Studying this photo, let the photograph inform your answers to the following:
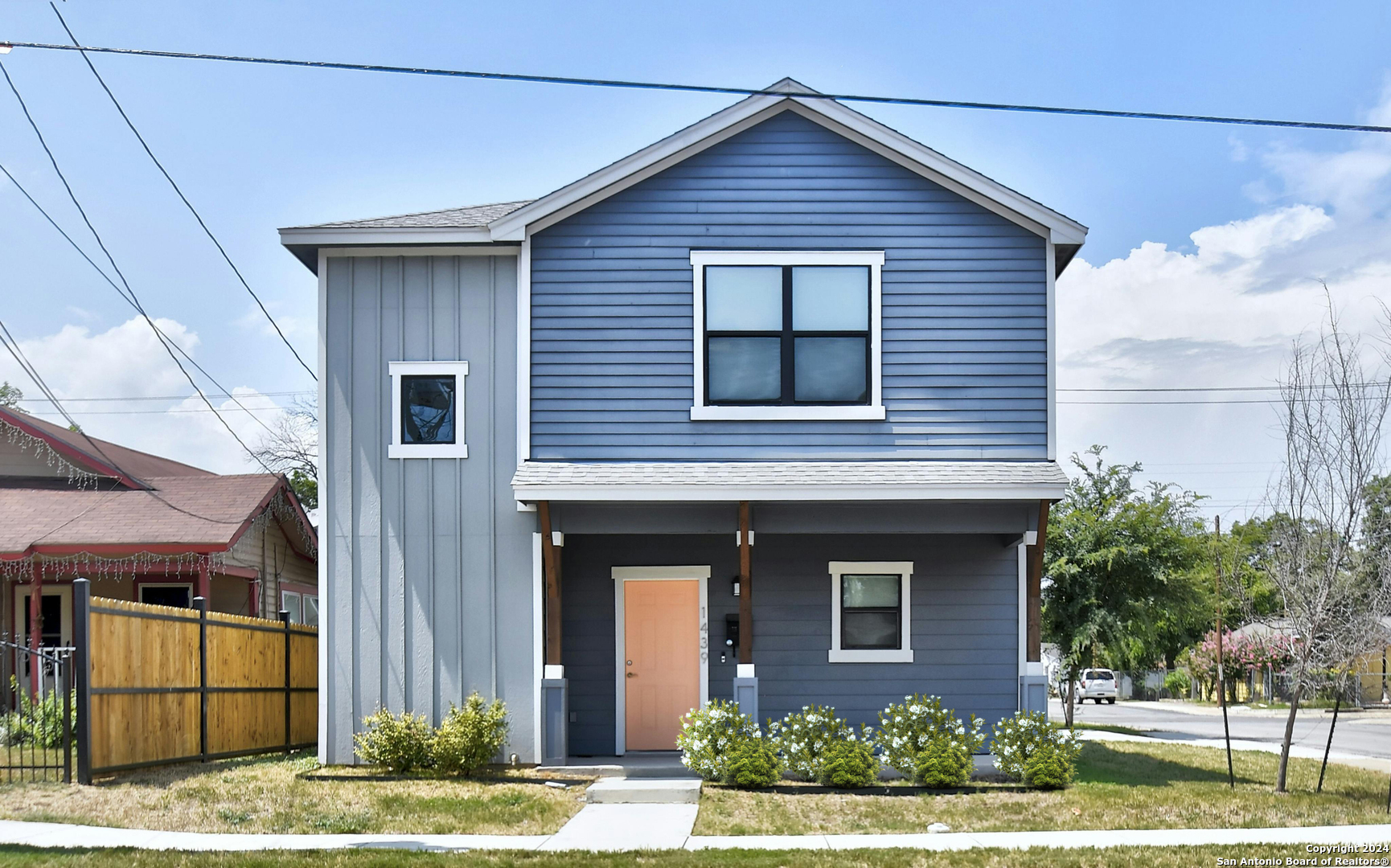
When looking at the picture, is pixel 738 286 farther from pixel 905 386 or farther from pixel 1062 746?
pixel 1062 746

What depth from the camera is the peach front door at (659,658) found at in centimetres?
1518

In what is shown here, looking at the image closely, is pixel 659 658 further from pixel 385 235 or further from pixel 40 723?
pixel 40 723

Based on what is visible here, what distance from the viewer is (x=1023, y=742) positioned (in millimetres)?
12953

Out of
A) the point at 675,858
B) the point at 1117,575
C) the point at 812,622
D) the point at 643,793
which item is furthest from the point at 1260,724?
the point at 675,858

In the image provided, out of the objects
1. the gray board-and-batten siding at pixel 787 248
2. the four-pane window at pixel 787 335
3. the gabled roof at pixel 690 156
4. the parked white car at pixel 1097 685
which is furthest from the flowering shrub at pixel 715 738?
the parked white car at pixel 1097 685

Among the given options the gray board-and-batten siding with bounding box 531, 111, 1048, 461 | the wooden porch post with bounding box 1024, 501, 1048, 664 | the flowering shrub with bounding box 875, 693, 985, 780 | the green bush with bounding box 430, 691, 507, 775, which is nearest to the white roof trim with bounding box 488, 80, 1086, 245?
the gray board-and-batten siding with bounding box 531, 111, 1048, 461

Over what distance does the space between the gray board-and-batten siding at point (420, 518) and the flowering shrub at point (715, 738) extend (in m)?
2.20

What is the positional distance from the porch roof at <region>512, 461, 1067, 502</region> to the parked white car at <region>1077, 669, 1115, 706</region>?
37052mm

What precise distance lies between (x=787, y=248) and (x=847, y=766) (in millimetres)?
5721

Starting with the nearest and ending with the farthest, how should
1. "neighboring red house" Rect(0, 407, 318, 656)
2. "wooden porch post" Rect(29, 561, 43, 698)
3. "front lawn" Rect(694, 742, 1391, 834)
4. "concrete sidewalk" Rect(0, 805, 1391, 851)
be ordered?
"concrete sidewalk" Rect(0, 805, 1391, 851), "front lawn" Rect(694, 742, 1391, 834), "wooden porch post" Rect(29, 561, 43, 698), "neighboring red house" Rect(0, 407, 318, 656)

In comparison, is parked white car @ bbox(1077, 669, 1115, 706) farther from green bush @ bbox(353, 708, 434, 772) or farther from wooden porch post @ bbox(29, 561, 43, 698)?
green bush @ bbox(353, 708, 434, 772)

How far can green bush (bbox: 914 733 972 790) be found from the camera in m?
12.6

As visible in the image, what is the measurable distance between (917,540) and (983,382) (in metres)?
2.09

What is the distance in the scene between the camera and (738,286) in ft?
47.3
